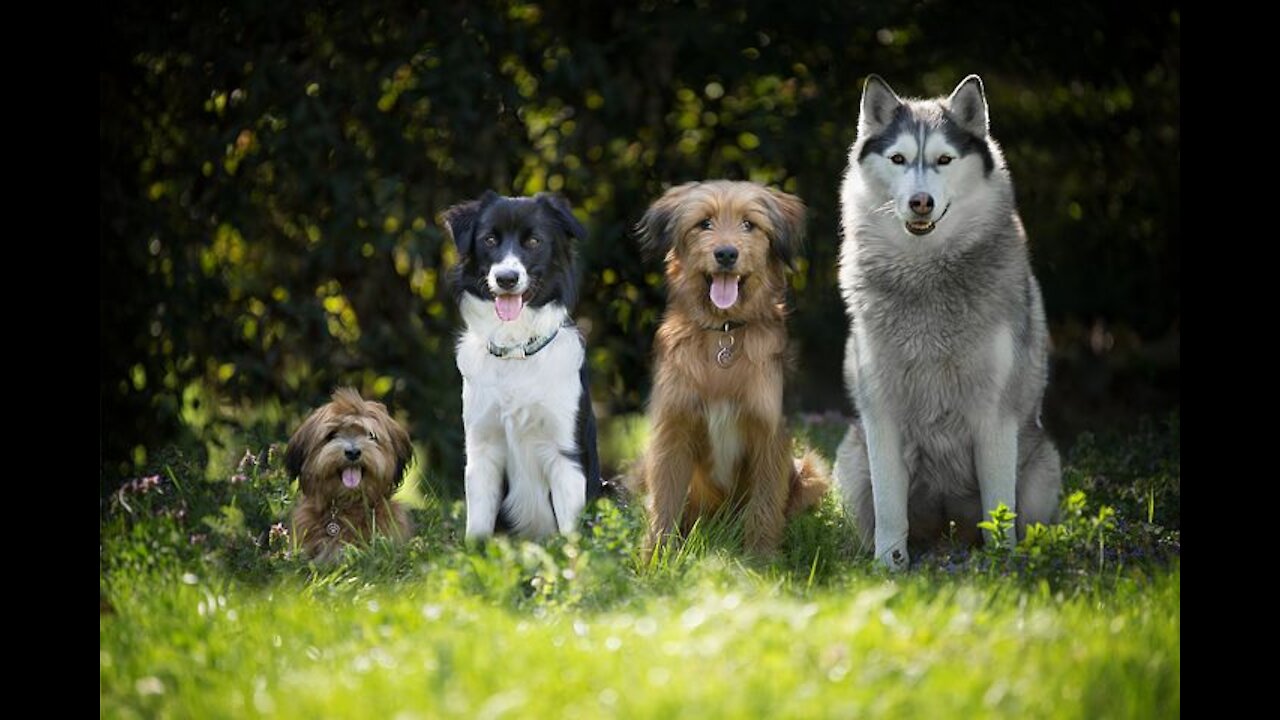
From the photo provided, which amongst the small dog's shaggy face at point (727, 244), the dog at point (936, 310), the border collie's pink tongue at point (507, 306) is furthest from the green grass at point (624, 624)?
the small dog's shaggy face at point (727, 244)

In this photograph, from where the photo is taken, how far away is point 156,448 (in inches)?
258

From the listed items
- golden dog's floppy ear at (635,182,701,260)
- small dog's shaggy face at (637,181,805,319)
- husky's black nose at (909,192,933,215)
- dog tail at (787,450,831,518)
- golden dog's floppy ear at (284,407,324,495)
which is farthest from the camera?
dog tail at (787,450,831,518)

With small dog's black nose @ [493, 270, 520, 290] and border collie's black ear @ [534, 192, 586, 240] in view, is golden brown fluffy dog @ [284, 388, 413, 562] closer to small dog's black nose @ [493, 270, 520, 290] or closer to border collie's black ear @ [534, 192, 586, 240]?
small dog's black nose @ [493, 270, 520, 290]

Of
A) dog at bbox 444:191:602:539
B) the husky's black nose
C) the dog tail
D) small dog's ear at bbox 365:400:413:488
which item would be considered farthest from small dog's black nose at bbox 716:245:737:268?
small dog's ear at bbox 365:400:413:488

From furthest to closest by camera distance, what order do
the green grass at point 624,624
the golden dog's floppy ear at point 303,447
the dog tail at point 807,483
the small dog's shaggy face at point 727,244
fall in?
the dog tail at point 807,483
the golden dog's floppy ear at point 303,447
the small dog's shaggy face at point 727,244
the green grass at point 624,624

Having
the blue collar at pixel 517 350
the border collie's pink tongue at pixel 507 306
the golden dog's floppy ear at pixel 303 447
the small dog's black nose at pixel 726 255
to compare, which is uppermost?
the small dog's black nose at pixel 726 255

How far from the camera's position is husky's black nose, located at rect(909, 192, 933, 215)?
4.68 metres

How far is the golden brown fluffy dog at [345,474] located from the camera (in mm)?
5086

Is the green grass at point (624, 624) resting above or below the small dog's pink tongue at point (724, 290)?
below

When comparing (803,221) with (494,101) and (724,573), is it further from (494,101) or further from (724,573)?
(494,101)

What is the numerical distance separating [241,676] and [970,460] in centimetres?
268

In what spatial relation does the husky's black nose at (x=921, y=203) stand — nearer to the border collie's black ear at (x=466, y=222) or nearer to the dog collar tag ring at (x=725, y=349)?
the dog collar tag ring at (x=725, y=349)

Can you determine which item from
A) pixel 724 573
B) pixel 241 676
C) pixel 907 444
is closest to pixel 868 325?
pixel 907 444

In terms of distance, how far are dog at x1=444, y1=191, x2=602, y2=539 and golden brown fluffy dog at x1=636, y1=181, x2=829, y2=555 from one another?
32 cm
